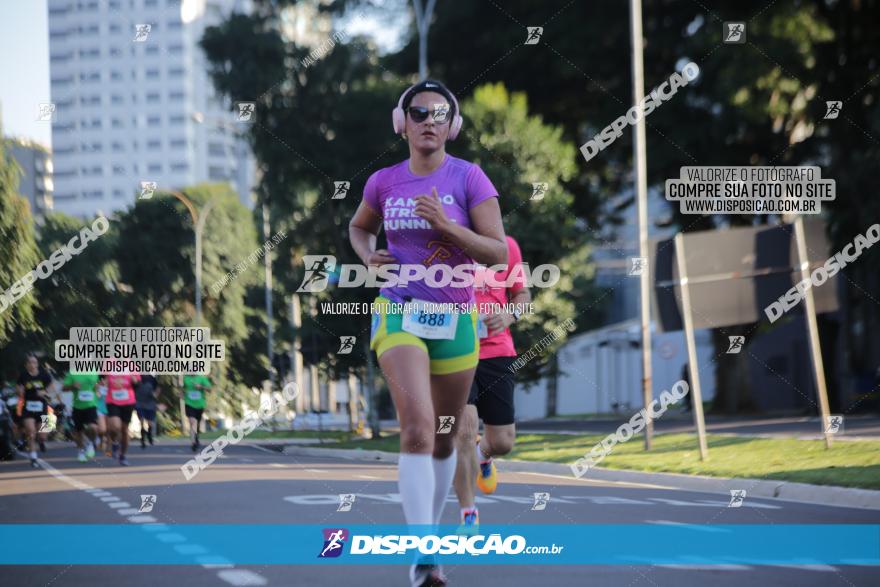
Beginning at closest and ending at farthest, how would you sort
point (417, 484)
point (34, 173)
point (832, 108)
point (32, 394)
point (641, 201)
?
point (417, 484) < point (34, 173) < point (32, 394) < point (641, 201) < point (832, 108)

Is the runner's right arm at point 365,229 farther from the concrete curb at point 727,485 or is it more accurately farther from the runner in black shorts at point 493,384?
the concrete curb at point 727,485

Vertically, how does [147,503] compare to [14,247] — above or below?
below

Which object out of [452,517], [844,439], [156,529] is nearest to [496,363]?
[452,517]

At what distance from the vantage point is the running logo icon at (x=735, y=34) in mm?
27609

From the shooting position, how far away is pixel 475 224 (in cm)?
668

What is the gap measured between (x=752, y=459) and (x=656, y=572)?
32.1 ft

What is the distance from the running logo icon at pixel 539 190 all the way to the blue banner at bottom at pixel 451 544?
18.4 meters

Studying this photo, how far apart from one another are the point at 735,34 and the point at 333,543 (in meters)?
21.3

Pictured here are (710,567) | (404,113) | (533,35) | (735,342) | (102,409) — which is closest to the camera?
(404,113)

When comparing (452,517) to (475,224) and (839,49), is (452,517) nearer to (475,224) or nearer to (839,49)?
(475,224)

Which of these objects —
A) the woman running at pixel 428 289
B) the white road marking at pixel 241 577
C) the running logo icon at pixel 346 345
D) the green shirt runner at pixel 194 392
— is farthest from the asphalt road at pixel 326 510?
→ the running logo icon at pixel 346 345

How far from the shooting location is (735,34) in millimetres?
27625

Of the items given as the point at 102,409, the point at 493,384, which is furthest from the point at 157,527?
the point at 102,409

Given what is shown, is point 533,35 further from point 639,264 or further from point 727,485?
point 727,485
